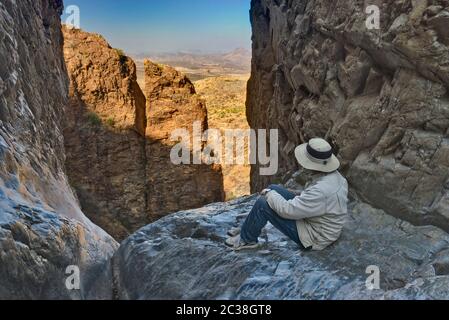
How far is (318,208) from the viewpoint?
521 cm

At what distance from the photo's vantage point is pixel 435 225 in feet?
20.2

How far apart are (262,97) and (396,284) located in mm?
12372

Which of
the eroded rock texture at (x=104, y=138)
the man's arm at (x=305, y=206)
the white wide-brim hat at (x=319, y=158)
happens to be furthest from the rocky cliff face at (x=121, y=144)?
the white wide-brim hat at (x=319, y=158)

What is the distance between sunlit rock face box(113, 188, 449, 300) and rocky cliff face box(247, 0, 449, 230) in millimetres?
519

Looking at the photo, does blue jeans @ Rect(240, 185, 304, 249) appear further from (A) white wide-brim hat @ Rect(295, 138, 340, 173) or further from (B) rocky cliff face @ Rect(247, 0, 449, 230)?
(B) rocky cliff face @ Rect(247, 0, 449, 230)

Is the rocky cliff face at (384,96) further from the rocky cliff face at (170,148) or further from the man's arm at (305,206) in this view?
the rocky cliff face at (170,148)

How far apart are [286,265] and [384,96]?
3.04 m

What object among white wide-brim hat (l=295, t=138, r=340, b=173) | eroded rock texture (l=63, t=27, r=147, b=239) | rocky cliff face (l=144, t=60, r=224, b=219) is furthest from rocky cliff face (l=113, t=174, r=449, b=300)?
rocky cliff face (l=144, t=60, r=224, b=219)

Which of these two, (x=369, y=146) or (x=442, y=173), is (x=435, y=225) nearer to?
(x=442, y=173)

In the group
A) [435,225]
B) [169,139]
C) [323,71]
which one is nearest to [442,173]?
[435,225]

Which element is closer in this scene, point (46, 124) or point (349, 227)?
point (349, 227)

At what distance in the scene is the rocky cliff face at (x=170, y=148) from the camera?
23500 mm

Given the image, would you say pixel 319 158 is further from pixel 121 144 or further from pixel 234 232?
pixel 121 144

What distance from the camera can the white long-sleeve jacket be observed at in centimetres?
520
